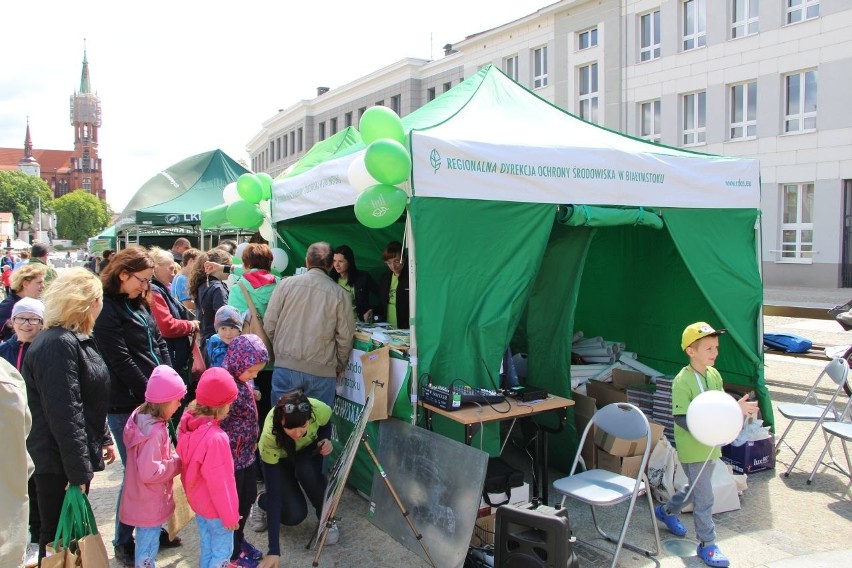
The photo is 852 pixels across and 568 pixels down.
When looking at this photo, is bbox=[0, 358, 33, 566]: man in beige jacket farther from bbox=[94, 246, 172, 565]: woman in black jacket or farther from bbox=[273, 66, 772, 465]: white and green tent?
bbox=[273, 66, 772, 465]: white and green tent

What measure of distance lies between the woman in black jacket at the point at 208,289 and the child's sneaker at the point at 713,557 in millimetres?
3872

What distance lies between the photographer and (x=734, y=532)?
156 inches

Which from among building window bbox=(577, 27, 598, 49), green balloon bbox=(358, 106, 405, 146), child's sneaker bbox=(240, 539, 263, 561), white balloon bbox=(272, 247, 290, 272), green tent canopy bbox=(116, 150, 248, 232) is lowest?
child's sneaker bbox=(240, 539, 263, 561)

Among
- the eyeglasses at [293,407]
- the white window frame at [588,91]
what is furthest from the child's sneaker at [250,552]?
the white window frame at [588,91]

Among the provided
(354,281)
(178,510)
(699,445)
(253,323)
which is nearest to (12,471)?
(178,510)

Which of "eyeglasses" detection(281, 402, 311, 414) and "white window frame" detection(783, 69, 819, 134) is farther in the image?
"white window frame" detection(783, 69, 819, 134)

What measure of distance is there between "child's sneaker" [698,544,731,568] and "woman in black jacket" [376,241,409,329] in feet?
9.05

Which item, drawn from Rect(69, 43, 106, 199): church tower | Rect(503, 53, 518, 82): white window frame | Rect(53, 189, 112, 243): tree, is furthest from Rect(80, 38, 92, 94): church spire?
Rect(503, 53, 518, 82): white window frame

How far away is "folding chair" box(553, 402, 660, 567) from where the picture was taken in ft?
11.2

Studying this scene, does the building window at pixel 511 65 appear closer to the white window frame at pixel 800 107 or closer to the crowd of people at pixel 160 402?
the white window frame at pixel 800 107

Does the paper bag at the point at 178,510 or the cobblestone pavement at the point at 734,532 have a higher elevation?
the paper bag at the point at 178,510

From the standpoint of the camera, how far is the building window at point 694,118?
73.1 ft

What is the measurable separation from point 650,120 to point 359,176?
22.5m

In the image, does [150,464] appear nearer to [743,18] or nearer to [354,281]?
[354,281]
